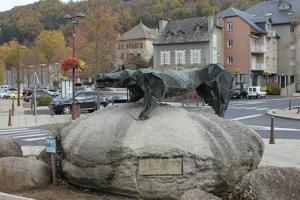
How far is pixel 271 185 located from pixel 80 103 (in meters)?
29.5

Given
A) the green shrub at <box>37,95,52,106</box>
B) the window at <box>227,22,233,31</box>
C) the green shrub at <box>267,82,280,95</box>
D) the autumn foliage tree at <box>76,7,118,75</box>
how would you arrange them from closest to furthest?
1. the green shrub at <box>37,95,52,106</box>
2. the autumn foliage tree at <box>76,7,118,75</box>
3. the window at <box>227,22,233,31</box>
4. the green shrub at <box>267,82,280,95</box>

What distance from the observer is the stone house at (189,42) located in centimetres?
7194

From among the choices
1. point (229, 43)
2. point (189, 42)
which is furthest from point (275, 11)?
point (189, 42)

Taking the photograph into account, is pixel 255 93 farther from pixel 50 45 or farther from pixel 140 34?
pixel 50 45

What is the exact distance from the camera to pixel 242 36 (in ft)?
243

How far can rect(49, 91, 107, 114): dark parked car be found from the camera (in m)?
34.3

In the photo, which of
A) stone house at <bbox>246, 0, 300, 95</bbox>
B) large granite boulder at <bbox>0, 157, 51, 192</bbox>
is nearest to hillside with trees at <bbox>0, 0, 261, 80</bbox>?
stone house at <bbox>246, 0, 300, 95</bbox>

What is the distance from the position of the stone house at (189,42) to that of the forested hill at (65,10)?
119ft

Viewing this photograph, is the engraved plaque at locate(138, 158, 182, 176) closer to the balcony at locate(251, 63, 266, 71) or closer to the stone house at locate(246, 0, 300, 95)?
the balcony at locate(251, 63, 266, 71)

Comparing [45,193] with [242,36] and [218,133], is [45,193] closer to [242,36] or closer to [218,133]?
[218,133]

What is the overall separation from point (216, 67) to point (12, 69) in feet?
352

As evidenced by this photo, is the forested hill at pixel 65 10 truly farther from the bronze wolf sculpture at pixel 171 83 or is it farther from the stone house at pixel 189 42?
the bronze wolf sculpture at pixel 171 83

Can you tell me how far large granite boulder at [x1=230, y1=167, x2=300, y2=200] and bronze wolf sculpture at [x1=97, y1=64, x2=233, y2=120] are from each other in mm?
2050

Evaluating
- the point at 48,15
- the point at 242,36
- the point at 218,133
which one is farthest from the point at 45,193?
the point at 48,15
